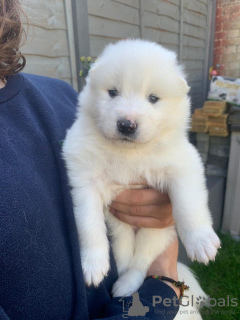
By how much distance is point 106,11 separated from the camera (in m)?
2.89

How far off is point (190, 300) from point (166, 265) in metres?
0.41

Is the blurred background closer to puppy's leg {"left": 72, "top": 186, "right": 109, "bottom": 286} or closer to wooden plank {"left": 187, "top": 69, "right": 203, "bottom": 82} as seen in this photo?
wooden plank {"left": 187, "top": 69, "right": 203, "bottom": 82}

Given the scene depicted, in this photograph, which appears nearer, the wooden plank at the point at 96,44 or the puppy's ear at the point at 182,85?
the puppy's ear at the point at 182,85

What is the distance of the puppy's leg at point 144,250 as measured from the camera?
52.1 inches

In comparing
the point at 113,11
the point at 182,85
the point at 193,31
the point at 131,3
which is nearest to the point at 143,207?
the point at 182,85

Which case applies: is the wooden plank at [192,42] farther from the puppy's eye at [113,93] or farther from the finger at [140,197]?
the finger at [140,197]

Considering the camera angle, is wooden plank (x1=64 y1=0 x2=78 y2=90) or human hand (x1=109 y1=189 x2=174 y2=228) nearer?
human hand (x1=109 y1=189 x2=174 y2=228)

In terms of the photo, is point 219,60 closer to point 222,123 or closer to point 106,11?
point 222,123

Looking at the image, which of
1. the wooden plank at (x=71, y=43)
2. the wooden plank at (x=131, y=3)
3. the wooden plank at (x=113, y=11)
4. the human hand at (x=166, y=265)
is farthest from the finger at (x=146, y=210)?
the wooden plank at (x=131, y=3)

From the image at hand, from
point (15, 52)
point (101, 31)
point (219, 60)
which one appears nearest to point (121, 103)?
point (15, 52)

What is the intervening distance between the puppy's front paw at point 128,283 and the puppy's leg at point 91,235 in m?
0.14

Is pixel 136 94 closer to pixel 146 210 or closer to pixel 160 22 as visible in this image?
pixel 146 210

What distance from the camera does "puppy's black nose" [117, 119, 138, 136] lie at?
1.11 m

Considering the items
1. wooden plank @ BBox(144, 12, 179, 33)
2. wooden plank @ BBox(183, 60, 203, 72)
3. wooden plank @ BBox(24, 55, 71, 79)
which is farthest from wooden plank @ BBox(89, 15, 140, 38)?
wooden plank @ BBox(183, 60, 203, 72)
